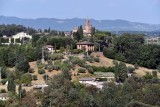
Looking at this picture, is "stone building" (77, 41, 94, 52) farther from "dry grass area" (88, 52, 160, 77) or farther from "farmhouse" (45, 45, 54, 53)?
"farmhouse" (45, 45, 54, 53)

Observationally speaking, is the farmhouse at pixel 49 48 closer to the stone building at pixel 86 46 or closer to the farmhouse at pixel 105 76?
the stone building at pixel 86 46

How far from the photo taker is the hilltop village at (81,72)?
16219 millimetres

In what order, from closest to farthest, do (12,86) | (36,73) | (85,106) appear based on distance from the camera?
(85,106)
(12,86)
(36,73)

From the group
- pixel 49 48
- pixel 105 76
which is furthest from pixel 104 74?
pixel 49 48

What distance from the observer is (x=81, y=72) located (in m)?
24.7

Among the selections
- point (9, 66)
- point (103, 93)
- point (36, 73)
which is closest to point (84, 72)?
point (36, 73)

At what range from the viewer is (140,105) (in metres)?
6.26

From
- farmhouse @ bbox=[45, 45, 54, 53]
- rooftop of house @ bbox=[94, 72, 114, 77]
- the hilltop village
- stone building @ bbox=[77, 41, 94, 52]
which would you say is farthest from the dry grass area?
farmhouse @ bbox=[45, 45, 54, 53]

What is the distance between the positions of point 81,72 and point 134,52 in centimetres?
564

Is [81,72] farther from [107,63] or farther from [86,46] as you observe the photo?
[86,46]

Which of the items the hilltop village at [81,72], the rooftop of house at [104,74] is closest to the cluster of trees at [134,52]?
the hilltop village at [81,72]

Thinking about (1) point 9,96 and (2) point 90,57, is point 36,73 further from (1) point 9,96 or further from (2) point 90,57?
(1) point 9,96

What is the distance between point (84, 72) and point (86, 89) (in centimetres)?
623

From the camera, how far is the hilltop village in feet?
53.2
